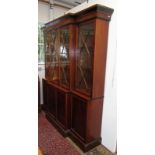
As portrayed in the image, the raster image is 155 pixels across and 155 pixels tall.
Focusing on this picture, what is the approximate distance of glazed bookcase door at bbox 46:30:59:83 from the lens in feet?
9.34

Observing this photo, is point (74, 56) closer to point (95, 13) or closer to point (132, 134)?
point (95, 13)

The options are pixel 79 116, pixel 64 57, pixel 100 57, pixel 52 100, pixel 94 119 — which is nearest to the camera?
pixel 100 57

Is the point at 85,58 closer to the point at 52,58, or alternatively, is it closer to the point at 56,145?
the point at 52,58

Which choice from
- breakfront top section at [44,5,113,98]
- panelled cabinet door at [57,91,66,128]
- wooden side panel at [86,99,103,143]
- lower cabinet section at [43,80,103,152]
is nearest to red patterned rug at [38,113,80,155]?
lower cabinet section at [43,80,103,152]

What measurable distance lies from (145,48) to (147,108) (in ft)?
0.81

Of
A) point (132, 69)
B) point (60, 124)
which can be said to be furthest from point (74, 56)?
point (132, 69)

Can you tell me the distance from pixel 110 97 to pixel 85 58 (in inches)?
28.3

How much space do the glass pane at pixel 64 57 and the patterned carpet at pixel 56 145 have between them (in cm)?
100

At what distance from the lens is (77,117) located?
7.66 feet

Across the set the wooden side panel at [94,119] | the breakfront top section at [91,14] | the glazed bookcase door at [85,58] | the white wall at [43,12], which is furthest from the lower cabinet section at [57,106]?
the white wall at [43,12]

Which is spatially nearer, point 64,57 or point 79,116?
point 79,116

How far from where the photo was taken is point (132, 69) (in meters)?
0.62

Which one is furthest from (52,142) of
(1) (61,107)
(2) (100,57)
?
(2) (100,57)
